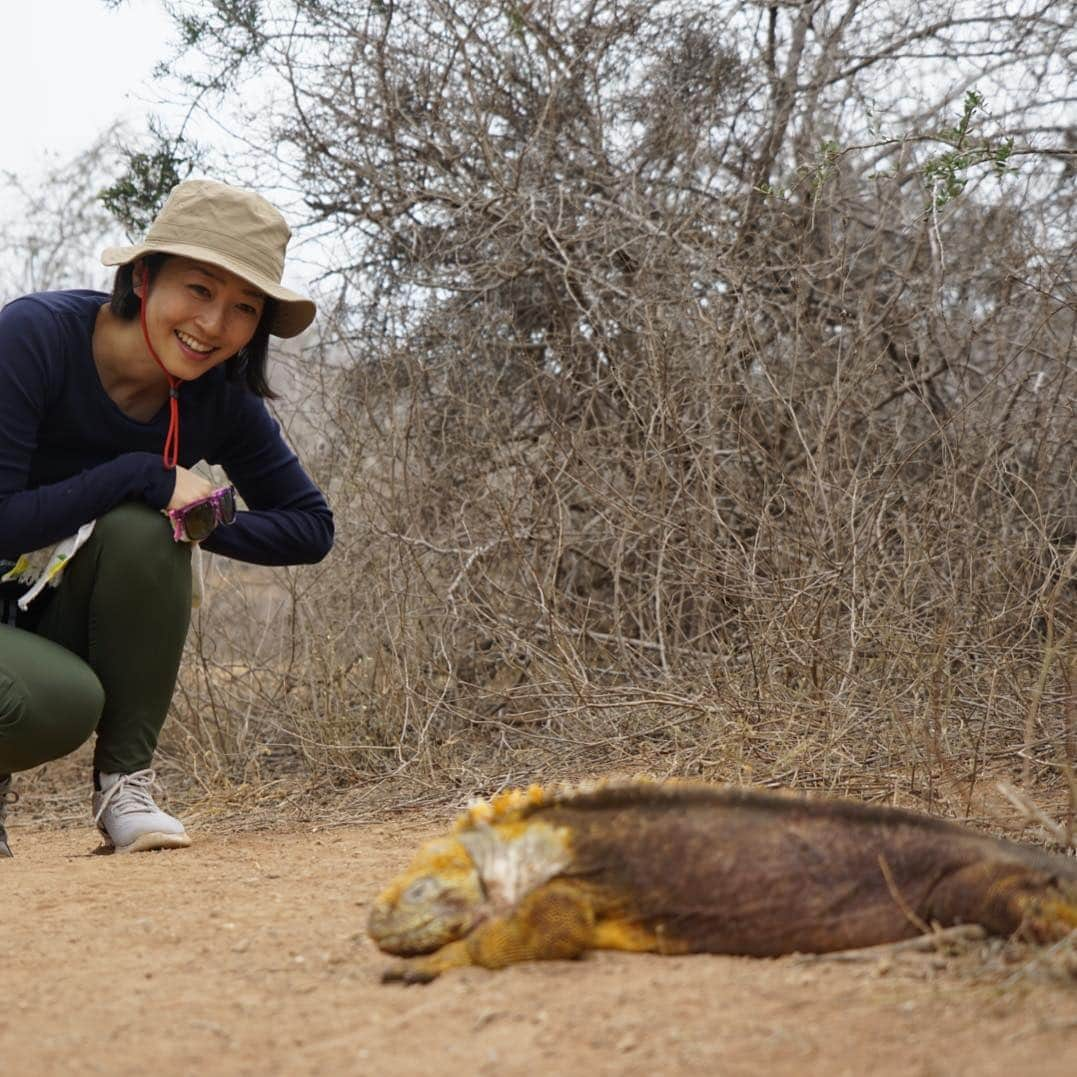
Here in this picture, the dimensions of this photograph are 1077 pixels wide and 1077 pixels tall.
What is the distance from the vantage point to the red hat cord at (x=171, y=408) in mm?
4000

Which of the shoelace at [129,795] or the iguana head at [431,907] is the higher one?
the iguana head at [431,907]

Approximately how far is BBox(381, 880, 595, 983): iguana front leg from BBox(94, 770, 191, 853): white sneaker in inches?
74.3

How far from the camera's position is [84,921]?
3158mm

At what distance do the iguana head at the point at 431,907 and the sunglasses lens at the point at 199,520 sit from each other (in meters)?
1.84

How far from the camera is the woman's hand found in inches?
160

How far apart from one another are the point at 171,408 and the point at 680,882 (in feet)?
7.81

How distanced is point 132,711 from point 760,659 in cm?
208

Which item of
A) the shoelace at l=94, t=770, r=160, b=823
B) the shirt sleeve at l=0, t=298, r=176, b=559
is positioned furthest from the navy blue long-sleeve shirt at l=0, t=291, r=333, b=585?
the shoelace at l=94, t=770, r=160, b=823

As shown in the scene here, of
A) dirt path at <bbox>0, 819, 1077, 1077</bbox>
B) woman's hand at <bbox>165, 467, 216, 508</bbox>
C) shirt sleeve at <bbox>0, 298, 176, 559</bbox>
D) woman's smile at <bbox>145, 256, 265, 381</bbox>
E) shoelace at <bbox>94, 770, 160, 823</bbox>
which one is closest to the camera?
dirt path at <bbox>0, 819, 1077, 1077</bbox>

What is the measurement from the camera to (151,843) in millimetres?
4113

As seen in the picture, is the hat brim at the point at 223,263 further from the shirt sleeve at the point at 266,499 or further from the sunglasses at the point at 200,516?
the sunglasses at the point at 200,516

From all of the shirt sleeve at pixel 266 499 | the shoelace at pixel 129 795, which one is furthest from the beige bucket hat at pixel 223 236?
the shoelace at pixel 129 795

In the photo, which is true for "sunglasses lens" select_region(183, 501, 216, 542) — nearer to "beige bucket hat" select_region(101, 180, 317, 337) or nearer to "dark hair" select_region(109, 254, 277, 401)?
"dark hair" select_region(109, 254, 277, 401)

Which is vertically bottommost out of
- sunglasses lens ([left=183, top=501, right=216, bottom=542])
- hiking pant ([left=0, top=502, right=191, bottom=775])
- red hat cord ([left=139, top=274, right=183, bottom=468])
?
hiking pant ([left=0, top=502, right=191, bottom=775])
